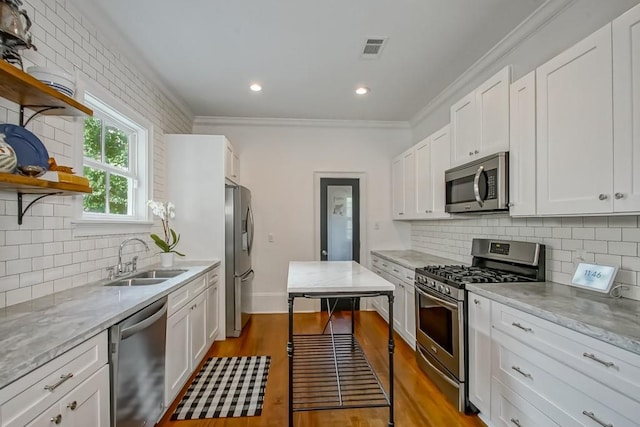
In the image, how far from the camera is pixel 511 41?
102 inches

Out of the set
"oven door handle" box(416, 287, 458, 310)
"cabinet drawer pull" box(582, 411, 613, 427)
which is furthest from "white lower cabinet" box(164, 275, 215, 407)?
"cabinet drawer pull" box(582, 411, 613, 427)

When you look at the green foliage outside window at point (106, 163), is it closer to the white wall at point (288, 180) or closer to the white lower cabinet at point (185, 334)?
the white lower cabinet at point (185, 334)

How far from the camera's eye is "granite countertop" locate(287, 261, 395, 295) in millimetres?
2078

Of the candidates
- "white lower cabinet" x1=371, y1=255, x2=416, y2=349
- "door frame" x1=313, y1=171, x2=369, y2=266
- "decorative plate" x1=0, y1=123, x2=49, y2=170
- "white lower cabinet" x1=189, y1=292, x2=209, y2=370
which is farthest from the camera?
"door frame" x1=313, y1=171, x2=369, y2=266

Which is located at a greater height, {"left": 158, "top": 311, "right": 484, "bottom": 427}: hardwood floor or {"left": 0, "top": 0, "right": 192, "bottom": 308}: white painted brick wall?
{"left": 0, "top": 0, "right": 192, "bottom": 308}: white painted brick wall

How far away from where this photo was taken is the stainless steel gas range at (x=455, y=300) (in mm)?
2234

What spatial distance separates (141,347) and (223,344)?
1883 millimetres

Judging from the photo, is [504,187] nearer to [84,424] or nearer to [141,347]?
[141,347]

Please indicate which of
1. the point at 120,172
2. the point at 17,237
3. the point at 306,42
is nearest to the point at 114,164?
the point at 120,172

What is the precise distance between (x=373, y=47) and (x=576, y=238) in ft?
7.00

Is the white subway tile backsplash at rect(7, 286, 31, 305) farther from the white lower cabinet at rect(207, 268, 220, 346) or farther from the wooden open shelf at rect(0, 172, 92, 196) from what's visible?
the white lower cabinet at rect(207, 268, 220, 346)

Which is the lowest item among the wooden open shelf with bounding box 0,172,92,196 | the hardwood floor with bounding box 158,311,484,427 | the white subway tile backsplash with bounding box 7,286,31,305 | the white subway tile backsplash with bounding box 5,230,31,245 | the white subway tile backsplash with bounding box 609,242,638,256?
the hardwood floor with bounding box 158,311,484,427

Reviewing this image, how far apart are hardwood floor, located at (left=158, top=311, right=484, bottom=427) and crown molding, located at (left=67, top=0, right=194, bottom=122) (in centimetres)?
288

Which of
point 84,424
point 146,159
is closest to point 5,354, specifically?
point 84,424
